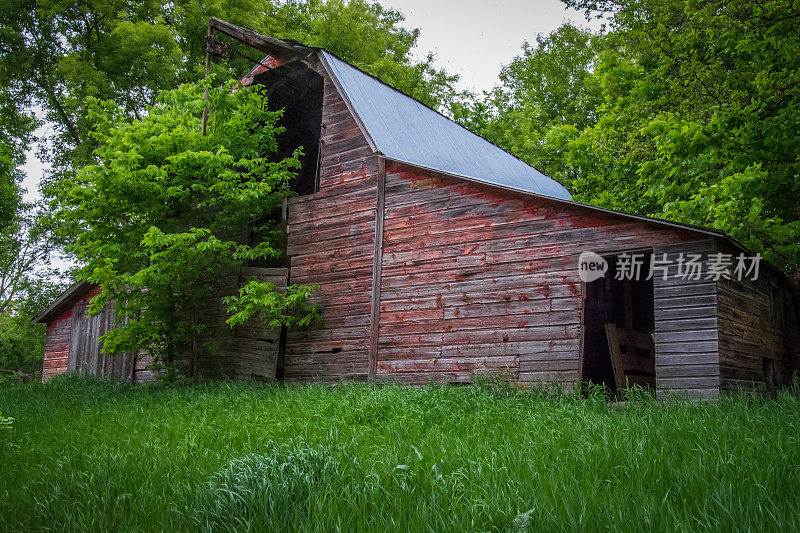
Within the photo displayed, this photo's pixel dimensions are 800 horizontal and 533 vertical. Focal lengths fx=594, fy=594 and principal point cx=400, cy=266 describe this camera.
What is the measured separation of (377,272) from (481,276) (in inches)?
90.1

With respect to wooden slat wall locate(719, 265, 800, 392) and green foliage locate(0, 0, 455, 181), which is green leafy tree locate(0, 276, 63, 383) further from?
wooden slat wall locate(719, 265, 800, 392)

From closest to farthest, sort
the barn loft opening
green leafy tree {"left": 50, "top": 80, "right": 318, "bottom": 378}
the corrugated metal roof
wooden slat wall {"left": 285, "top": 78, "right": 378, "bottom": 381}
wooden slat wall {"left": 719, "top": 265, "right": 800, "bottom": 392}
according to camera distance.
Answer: wooden slat wall {"left": 719, "top": 265, "right": 800, "bottom": 392}
wooden slat wall {"left": 285, "top": 78, "right": 378, "bottom": 381}
green leafy tree {"left": 50, "top": 80, "right": 318, "bottom": 378}
the corrugated metal roof
the barn loft opening

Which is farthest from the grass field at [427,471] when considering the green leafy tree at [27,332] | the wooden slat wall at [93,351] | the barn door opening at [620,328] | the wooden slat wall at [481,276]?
the green leafy tree at [27,332]

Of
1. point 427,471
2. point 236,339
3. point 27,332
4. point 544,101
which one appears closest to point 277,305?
point 236,339

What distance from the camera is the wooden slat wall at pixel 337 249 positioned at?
11.9 metres

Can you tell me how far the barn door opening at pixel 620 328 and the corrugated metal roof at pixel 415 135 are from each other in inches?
106

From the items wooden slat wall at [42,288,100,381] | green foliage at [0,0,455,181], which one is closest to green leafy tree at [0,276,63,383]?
green foliage at [0,0,455,181]

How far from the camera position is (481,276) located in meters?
10.5

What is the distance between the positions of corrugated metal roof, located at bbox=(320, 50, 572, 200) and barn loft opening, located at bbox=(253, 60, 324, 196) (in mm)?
1311

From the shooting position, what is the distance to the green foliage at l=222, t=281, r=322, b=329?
12023 mm

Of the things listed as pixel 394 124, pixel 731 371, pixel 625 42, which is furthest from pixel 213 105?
pixel 731 371

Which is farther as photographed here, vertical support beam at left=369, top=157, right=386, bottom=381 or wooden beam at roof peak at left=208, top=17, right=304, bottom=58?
wooden beam at roof peak at left=208, top=17, right=304, bottom=58
